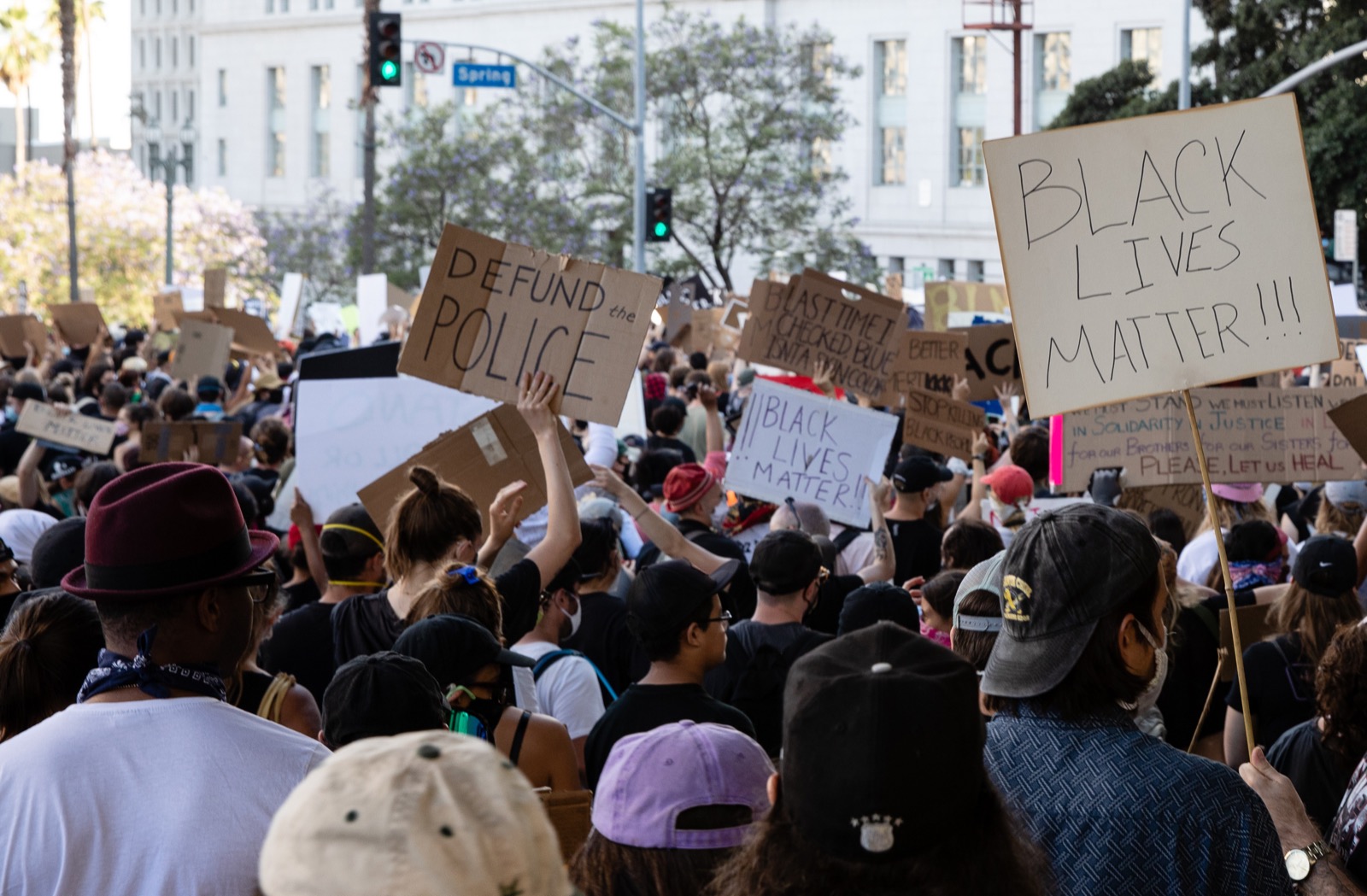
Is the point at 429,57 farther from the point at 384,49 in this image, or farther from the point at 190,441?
the point at 190,441

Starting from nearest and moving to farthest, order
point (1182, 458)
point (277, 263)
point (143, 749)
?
1. point (143, 749)
2. point (1182, 458)
3. point (277, 263)

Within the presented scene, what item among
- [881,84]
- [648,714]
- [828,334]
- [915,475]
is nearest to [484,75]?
[828,334]

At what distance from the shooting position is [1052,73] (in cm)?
5059

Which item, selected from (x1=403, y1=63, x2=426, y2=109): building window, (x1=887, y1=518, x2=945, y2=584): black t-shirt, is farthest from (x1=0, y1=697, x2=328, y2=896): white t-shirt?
(x1=403, y1=63, x2=426, y2=109): building window

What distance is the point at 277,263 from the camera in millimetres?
49000

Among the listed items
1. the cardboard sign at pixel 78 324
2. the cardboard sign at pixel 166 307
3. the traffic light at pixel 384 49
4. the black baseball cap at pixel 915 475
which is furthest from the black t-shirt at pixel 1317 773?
the traffic light at pixel 384 49

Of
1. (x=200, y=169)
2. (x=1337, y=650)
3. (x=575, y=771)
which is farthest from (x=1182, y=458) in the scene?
(x=200, y=169)

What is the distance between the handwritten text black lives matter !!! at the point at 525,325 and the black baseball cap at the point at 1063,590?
10.1 feet

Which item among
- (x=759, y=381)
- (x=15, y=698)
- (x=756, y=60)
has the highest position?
(x=756, y=60)

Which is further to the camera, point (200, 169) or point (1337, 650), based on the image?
point (200, 169)

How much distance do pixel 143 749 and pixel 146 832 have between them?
0.44 feet

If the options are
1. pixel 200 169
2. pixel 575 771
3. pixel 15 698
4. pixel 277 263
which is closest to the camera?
pixel 15 698

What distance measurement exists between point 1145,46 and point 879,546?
4595cm

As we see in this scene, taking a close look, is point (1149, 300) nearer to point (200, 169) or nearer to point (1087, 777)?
point (1087, 777)
